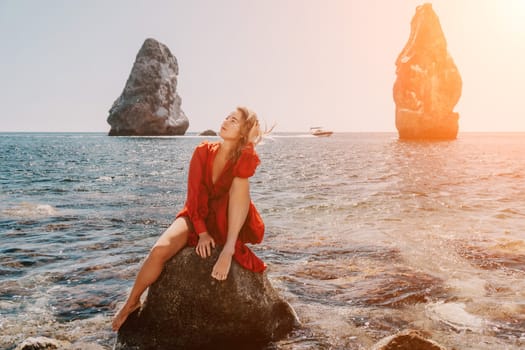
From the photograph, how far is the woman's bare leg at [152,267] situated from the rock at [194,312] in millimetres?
103

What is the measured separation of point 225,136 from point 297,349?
2369mm

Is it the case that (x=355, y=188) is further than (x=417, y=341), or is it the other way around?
(x=355, y=188)

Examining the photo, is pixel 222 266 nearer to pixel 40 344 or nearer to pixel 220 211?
pixel 220 211

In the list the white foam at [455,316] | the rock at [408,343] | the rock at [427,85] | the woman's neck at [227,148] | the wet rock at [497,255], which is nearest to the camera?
the rock at [408,343]

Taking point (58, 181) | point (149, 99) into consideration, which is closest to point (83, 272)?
point (58, 181)

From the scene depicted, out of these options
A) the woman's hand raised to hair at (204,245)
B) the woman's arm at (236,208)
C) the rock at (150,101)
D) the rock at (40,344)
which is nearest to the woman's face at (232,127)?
the woman's arm at (236,208)

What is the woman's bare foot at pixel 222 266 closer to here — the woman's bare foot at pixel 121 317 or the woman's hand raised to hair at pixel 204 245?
the woman's hand raised to hair at pixel 204 245

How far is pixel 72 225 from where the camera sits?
11.4m

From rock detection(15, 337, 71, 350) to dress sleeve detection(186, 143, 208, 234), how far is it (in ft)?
6.11

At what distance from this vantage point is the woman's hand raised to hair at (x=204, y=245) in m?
4.65

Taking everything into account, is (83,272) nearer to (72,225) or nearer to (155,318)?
(155,318)

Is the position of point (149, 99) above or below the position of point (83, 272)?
above

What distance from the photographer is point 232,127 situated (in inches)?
189

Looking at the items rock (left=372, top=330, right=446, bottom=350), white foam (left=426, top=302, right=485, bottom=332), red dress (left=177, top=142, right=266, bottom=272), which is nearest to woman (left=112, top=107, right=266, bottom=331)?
red dress (left=177, top=142, right=266, bottom=272)
